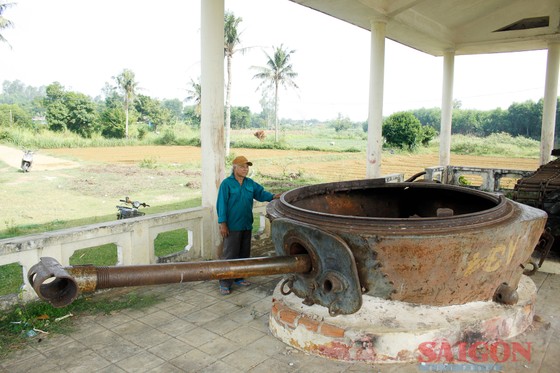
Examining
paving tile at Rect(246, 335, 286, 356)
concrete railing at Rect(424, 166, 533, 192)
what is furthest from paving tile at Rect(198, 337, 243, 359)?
concrete railing at Rect(424, 166, 533, 192)

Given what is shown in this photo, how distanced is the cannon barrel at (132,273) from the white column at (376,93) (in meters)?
6.41

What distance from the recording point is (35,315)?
13.0ft

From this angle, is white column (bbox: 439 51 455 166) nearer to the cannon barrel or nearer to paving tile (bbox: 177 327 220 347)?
paving tile (bbox: 177 327 220 347)

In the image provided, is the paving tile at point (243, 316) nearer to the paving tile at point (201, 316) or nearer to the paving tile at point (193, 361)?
the paving tile at point (201, 316)

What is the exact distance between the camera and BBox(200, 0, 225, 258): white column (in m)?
5.38

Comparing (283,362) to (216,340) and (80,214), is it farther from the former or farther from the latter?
(80,214)

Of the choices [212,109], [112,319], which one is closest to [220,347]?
[112,319]

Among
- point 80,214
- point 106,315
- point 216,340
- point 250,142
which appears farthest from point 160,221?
point 250,142

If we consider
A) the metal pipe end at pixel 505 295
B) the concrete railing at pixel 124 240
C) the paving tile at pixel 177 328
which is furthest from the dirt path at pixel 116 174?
the metal pipe end at pixel 505 295

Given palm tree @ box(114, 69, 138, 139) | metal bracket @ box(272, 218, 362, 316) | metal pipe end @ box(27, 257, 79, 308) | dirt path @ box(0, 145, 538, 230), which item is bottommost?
dirt path @ box(0, 145, 538, 230)

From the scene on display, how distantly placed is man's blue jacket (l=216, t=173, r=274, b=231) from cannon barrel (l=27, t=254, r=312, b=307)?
68.6 inches

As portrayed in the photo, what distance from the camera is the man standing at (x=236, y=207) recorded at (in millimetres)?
4656

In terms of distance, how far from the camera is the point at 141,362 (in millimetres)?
3215

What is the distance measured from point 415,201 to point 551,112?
8.25 meters
